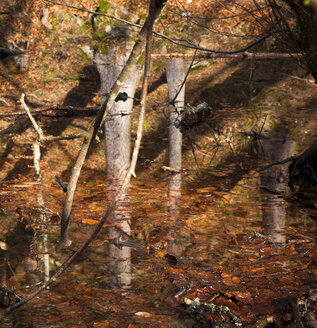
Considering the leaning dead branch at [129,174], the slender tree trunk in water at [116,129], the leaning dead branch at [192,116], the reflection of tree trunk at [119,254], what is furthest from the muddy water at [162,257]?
the leaning dead branch at [192,116]

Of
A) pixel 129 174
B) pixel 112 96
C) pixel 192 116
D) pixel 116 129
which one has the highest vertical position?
pixel 192 116

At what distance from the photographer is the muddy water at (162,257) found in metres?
3.30

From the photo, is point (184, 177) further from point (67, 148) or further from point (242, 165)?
point (67, 148)

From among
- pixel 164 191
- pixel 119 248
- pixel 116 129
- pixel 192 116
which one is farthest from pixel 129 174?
pixel 192 116

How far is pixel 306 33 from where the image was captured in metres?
4.55

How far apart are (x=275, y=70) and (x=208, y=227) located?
987cm

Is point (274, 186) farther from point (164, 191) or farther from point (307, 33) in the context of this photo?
point (307, 33)

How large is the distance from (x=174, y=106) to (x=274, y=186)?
3.81 metres

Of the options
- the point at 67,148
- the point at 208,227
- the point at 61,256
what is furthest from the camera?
the point at 67,148

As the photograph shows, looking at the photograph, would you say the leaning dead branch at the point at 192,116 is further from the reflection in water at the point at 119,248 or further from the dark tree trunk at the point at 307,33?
the dark tree trunk at the point at 307,33

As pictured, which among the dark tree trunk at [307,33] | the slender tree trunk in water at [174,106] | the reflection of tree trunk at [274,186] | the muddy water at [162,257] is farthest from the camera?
the slender tree trunk in water at [174,106]

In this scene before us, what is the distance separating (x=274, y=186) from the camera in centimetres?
766

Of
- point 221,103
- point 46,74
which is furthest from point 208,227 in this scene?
point 46,74

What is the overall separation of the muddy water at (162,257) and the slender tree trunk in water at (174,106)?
8.33ft
